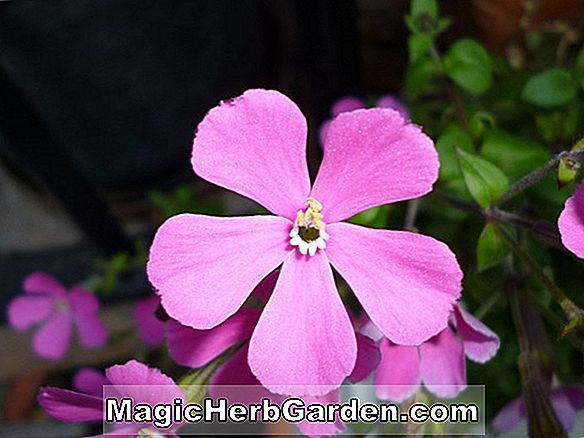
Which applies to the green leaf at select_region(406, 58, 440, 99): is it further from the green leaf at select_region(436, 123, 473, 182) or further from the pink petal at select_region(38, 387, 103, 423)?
the pink petal at select_region(38, 387, 103, 423)

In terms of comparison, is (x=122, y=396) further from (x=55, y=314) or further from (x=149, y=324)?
(x=55, y=314)

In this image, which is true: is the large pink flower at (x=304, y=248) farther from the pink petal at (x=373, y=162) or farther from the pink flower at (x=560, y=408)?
the pink flower at (x=560, y=408)

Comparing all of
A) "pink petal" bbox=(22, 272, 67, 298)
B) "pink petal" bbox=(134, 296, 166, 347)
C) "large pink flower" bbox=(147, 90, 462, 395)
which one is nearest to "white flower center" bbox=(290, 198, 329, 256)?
"large pink flower" bbox=(147, 90, 462, 395)

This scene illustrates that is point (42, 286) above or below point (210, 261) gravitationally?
above

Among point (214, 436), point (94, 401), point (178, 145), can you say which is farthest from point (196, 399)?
point (178, 145)

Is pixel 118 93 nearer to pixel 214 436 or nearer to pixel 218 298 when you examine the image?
pixel 214 436

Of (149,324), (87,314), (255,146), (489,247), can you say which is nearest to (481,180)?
(489,247)

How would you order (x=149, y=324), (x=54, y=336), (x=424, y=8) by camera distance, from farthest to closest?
(x=54, y=336), (x=149, y=324), (x=424, y=8)
